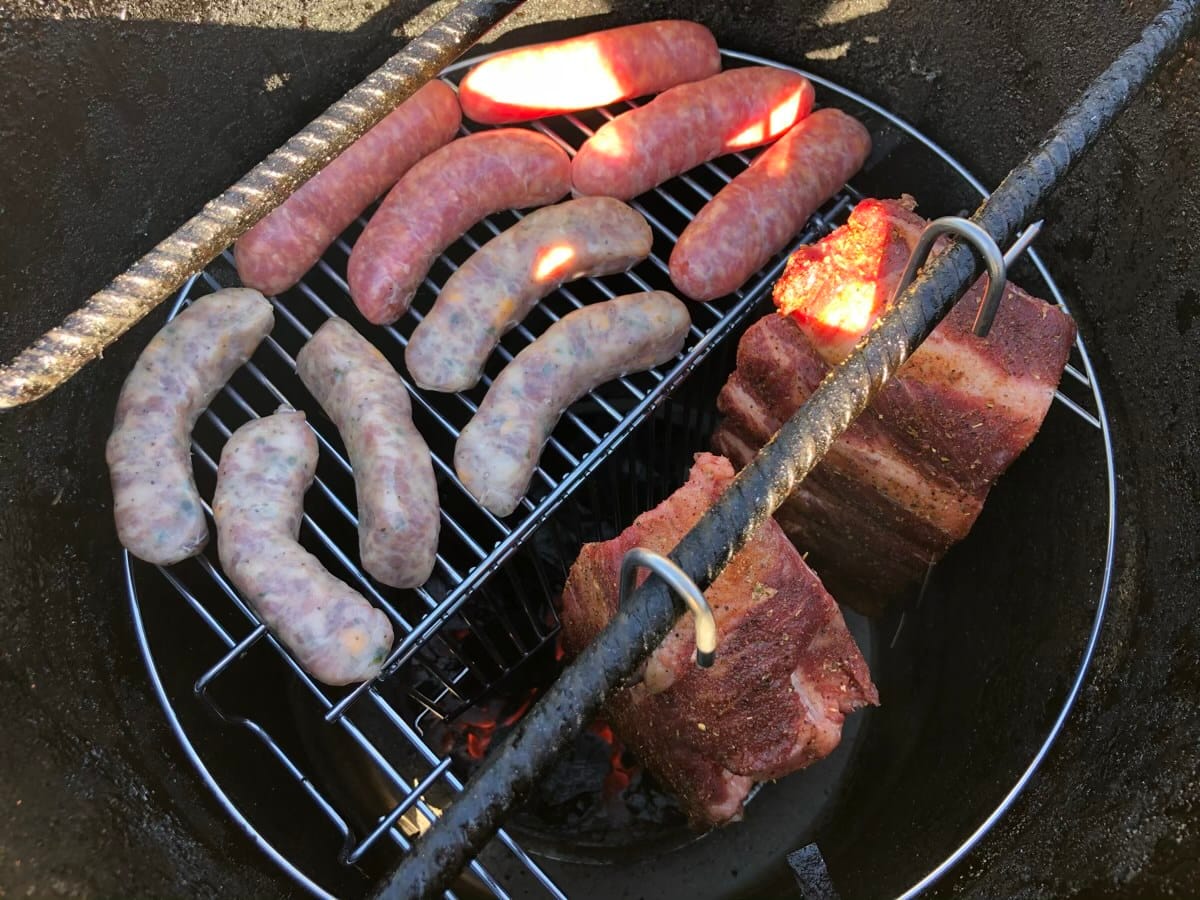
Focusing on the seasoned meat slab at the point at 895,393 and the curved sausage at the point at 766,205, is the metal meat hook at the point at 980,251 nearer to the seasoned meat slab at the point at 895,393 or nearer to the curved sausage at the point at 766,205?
the seasoned meat slab at the point at 895,393

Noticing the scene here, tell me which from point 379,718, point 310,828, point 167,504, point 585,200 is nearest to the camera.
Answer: point 167,504

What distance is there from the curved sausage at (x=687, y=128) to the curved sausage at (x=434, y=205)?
0.15m

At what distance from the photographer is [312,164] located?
1.89 meters

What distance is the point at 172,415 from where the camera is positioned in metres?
2.30

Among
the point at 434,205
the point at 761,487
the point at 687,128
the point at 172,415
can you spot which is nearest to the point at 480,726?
the point at 172,415

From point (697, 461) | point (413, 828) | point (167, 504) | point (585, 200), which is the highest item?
point (585, 200)

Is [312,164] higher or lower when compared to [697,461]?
higher

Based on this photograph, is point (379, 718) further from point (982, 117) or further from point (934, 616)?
point (982, 117)

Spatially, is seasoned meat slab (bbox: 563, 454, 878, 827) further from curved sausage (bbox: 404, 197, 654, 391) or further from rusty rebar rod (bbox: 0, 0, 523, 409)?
rusty rebar rod (bbox: 0, 0, 523, 409)

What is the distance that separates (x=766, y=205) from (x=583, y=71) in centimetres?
70

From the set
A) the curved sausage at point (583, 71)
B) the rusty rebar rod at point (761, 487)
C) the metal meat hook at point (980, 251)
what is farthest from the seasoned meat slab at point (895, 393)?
the curved sausage at point (583, 71)

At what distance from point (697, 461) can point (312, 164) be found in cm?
114

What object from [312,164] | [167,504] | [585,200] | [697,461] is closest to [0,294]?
[167,504]

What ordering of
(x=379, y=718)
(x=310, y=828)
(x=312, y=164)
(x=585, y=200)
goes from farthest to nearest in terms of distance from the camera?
1. (x=379, y=718)
2. (x=585, y=200)
3. (x=310, y=828)
4. (x=312, y=164)
